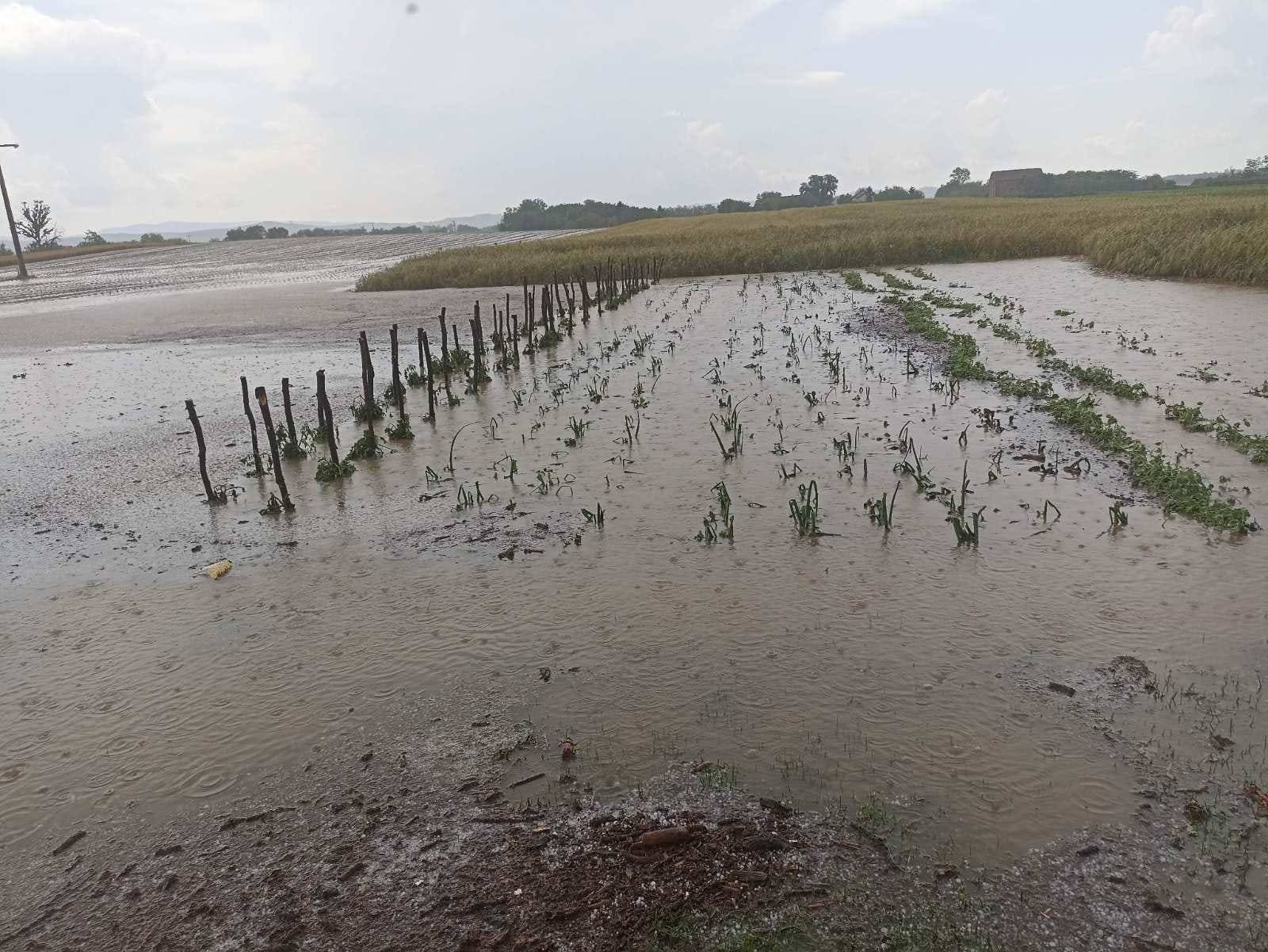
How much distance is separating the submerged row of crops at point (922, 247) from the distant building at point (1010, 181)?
172ft

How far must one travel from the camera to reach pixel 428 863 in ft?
11.8

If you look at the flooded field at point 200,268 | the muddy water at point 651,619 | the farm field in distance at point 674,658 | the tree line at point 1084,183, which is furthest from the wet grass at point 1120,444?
the tree line at point 1084,183

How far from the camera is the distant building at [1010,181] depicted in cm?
9038

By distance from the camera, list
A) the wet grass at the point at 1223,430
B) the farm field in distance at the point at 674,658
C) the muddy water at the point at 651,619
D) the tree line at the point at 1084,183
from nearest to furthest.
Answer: the farm field in distance at the point at 674,658 < the muddy water at the point at 651,619 < the wet grass at the point at 1223,430 < the tree line at the point at 1084,183

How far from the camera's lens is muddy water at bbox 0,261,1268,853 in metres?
4.17

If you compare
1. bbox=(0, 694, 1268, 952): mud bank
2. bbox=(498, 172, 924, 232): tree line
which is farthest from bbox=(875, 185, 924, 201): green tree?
bbox=(0, 694, 1268, 952): mud bank

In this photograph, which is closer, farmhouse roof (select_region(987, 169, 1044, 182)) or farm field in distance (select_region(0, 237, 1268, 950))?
farm field in distance (select_region(0, 237, 1268, 950))

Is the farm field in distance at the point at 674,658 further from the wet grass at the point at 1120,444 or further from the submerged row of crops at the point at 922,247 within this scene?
the submerged row of crops at the point at 922,247

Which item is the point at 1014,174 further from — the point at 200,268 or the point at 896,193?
the point at 200,268

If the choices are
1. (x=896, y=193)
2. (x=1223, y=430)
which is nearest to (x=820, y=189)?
(x=896, y=193)

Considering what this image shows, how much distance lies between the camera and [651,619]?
5621mm

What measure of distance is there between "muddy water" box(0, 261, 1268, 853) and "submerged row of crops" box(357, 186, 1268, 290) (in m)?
15.2

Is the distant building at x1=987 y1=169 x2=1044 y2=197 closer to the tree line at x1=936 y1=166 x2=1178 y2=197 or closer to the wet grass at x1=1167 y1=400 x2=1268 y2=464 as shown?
the tree line at x1=936 y1=166 x2=1178 y2=197

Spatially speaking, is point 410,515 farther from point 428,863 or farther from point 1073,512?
point 1073,512
